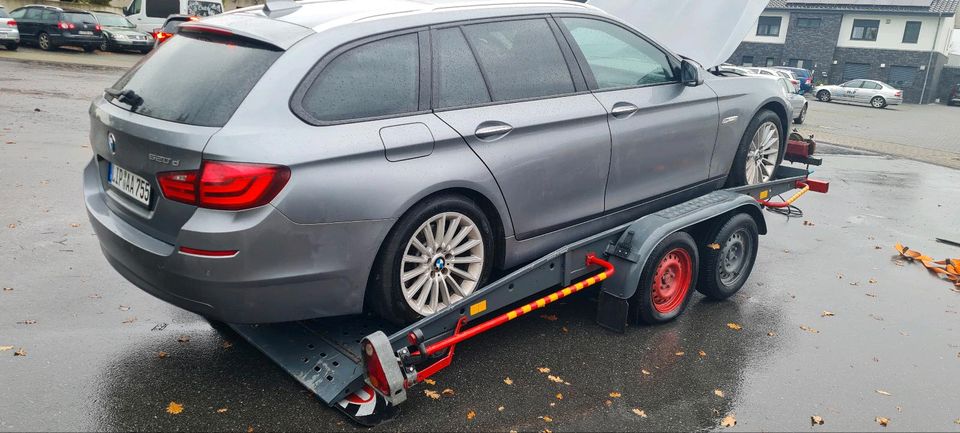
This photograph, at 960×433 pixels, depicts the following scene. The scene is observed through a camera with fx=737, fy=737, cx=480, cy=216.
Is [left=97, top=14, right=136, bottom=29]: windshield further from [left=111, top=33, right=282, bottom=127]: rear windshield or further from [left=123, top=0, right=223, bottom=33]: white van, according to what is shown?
[left=111, top=33, right=282, bottom=127]: rear windshield

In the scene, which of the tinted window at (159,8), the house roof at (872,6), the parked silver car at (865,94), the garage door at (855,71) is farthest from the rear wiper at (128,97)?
the garage door at (855,71)

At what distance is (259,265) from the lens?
331cm

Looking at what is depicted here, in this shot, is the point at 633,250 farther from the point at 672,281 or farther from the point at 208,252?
the point at 208,252

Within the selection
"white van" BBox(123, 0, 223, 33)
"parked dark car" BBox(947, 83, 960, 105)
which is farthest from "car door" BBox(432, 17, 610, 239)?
"parked dark car" BBox(947, 83, 960, 105)

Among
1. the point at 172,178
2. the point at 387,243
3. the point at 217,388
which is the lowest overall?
the point at 217,388

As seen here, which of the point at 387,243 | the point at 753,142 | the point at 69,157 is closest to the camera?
the point at 387,243

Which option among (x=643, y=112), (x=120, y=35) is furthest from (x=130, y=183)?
(x=120, y=35)

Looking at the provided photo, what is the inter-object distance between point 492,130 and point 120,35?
26.0 meters

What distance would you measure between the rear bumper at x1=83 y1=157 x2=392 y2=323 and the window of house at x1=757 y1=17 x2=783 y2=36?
56.5 meters

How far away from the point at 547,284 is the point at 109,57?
81.7 ft

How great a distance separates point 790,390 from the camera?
414cm

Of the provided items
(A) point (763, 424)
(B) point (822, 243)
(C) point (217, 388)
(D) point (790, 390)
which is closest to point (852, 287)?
(B) point (822, 243)

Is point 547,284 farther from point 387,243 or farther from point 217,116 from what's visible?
point 217,116

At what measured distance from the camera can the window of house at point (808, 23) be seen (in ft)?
170
